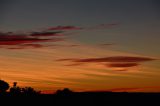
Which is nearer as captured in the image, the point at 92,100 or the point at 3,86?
the point at 92,100

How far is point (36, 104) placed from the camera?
62781 millimetres

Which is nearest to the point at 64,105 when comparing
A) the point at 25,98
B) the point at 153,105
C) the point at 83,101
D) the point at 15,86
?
the point at 83,101

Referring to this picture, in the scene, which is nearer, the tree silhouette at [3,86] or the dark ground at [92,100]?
the dark ground at [92,100]

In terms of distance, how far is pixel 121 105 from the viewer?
6144 cm

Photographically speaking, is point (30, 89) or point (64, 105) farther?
point (30, 89)

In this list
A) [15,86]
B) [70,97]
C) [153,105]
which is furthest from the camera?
[15,86]

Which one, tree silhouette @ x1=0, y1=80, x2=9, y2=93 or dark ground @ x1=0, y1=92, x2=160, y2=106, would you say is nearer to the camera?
dark ground @ x1=0, y1=92, x2=160, y2=106

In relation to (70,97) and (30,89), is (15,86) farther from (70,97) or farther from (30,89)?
(70,97)

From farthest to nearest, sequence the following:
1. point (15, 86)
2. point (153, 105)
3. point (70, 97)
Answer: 1. point (15, 86)
2. point (70, 97)
3. point (153, 105)

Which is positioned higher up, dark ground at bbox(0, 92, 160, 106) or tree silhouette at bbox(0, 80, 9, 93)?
tree silhouette at bbox(0, 80, 9, 93)

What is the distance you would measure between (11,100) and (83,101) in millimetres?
10617

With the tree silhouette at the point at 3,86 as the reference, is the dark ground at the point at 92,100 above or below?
below

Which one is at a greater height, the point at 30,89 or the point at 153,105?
the point at 30,89

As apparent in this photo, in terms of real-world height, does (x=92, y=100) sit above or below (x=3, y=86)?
below
